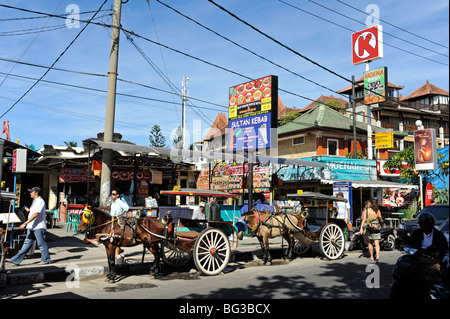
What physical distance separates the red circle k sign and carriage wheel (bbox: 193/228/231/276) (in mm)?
21722

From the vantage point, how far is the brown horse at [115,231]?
8148 millimetres

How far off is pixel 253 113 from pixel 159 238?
11987 millimetres

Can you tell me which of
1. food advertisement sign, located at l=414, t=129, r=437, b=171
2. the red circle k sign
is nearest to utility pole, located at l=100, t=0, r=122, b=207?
food advertisement sign, located at l=414, t=129, r=437, b=171

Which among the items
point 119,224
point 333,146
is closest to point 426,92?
point 333,146

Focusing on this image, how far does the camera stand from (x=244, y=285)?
310 inches

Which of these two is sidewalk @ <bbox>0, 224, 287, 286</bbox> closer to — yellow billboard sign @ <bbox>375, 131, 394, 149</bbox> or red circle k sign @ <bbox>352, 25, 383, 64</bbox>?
red circle k sign @ <bbox>352, 25, 383, 64</bbox>

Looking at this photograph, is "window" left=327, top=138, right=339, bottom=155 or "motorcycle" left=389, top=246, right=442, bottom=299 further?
"window" left=327, top=138, right=339, bottom=155

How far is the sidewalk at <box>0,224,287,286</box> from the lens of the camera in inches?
333

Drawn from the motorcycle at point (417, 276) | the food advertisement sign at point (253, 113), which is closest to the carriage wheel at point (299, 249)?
the food advertisement sign at point (253, 113)

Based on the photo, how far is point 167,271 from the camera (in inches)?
387

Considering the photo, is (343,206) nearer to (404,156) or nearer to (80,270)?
(404,156)

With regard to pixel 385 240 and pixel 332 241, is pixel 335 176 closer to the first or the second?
pixel 385 240
